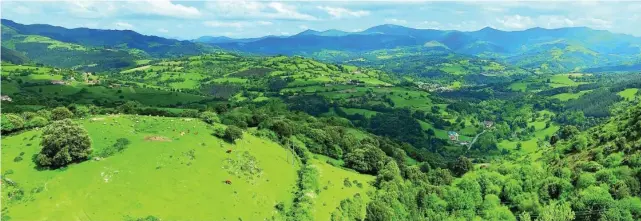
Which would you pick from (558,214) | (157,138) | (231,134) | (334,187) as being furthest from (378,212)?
(157,138)

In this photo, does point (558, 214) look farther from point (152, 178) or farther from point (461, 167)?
point (152, 178)

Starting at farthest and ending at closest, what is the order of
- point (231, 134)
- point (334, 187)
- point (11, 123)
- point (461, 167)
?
point (461, 167) → point (334, 187) → point (231, 134) → point (11, 123)

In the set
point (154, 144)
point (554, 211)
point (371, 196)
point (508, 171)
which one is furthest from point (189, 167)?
point (508, 171)

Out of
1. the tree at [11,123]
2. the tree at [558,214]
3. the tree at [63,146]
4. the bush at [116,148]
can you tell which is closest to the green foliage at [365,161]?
the tree at [558,214]

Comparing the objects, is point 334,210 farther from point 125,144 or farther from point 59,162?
point 59,162

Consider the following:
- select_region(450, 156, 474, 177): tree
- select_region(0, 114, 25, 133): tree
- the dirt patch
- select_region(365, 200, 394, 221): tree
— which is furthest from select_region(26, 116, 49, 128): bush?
select_region(450, 156, 474, 177): tree

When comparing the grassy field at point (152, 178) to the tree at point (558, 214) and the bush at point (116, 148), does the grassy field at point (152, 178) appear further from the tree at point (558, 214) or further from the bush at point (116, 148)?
the tree at point (558, 214)
